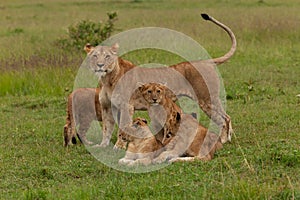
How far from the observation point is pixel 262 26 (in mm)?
16047

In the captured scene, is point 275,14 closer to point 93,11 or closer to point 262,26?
point 262,26

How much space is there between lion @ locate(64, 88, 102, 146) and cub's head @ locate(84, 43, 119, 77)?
20.4 inches

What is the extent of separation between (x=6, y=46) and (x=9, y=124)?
6.29m

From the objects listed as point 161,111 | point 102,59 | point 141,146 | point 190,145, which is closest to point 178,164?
point 190,145

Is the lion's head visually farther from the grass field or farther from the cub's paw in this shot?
the grass field

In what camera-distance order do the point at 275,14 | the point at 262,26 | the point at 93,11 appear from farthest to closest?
the point at 93,11, the point at 275,14, the point at 262,26

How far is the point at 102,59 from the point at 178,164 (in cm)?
162

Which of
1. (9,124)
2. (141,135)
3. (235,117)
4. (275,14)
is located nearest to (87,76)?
(9,124)

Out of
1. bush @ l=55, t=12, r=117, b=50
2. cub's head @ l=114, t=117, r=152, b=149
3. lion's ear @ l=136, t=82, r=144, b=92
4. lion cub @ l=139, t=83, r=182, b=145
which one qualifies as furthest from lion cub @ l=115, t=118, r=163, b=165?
bush @ l=55, t=12, r=117, b=50

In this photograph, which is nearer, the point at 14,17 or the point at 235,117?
the point at 235,117

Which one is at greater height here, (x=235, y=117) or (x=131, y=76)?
(x=131, y=76)

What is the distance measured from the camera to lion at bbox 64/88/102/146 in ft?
25.2

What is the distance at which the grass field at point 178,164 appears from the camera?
17.9 feet

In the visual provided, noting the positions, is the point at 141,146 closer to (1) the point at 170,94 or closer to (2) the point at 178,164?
(2) the point at 178,164
